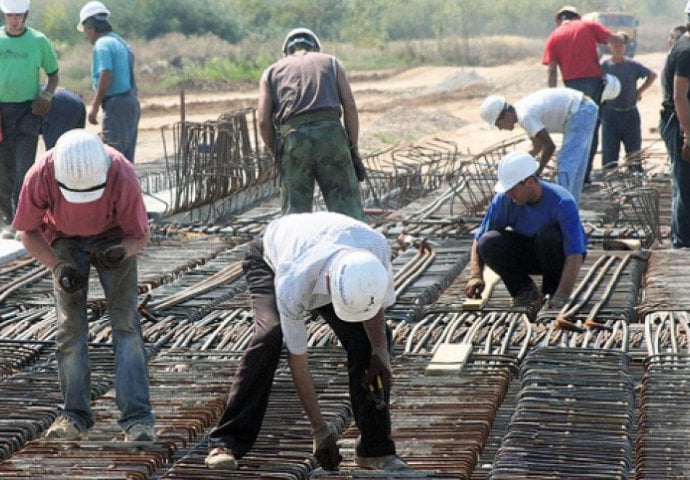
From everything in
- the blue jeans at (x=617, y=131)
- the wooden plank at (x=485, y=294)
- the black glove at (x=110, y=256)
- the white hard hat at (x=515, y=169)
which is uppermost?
the black glove at (x=110, y=256)

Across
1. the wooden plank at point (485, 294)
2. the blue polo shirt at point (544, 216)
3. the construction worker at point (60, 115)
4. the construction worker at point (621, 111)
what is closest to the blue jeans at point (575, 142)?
the wooden plank at point (485, 294)

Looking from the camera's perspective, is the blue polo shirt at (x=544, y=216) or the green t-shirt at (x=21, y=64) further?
the green t-shirt at (x=21, y=64)

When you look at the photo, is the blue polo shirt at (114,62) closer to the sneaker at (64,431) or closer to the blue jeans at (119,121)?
the blue jeans at (119,121)

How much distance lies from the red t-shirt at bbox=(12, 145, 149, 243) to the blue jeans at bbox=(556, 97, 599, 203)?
5.04 m

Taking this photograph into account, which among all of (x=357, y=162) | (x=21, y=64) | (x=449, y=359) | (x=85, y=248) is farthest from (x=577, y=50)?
(x=85, y=248)

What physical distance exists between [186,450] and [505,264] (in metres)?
2.62

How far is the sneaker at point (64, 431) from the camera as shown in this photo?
18.2 feet

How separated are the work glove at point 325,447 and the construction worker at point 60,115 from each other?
19.0 feet

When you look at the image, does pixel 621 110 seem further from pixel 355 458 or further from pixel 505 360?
pixel 355 458

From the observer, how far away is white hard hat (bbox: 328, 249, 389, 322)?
180 inches

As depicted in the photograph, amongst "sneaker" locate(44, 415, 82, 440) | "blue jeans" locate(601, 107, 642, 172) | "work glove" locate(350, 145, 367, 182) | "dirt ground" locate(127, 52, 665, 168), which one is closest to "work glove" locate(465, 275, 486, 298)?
"work glove" locate(350, 145, 367, 182)

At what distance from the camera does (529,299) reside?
7664 millimetres

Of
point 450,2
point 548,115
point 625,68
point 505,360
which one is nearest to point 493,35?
point 450,2

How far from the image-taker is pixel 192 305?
26.2ft
